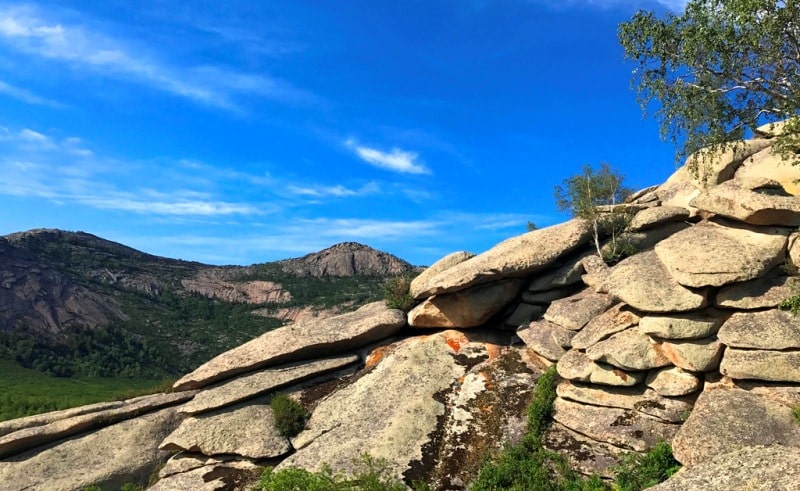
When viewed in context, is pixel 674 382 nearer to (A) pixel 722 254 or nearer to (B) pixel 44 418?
(A) pixel 722 254

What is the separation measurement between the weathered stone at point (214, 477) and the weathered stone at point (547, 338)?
13230mm

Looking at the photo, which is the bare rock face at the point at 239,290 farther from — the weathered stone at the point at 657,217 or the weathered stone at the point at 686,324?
the weathered stone at the point at 686,324

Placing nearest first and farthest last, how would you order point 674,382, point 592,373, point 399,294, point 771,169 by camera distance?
point 674,382 < point 592,373 < point 771,169 < point 399,294

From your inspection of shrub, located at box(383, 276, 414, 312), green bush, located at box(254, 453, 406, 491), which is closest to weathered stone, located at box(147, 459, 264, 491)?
green bush, located at box(254, 453, 406, 491)

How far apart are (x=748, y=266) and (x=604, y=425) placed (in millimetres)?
8375

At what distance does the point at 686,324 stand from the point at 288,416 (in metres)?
17.2

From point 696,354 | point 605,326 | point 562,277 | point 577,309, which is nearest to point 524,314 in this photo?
point 562,277

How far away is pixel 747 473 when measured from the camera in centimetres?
1420

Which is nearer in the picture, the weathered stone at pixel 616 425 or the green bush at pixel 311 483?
the green bush at pixel 311 483

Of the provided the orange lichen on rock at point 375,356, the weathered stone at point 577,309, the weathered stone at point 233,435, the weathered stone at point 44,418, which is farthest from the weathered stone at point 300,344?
the weathered stone at point 577,309

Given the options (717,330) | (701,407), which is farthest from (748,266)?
(701,407)

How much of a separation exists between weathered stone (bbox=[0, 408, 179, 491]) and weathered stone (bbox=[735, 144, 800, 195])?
105 ft

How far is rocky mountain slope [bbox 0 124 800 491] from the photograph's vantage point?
2034 centimetres

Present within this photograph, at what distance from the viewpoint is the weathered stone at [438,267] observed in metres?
31.2
